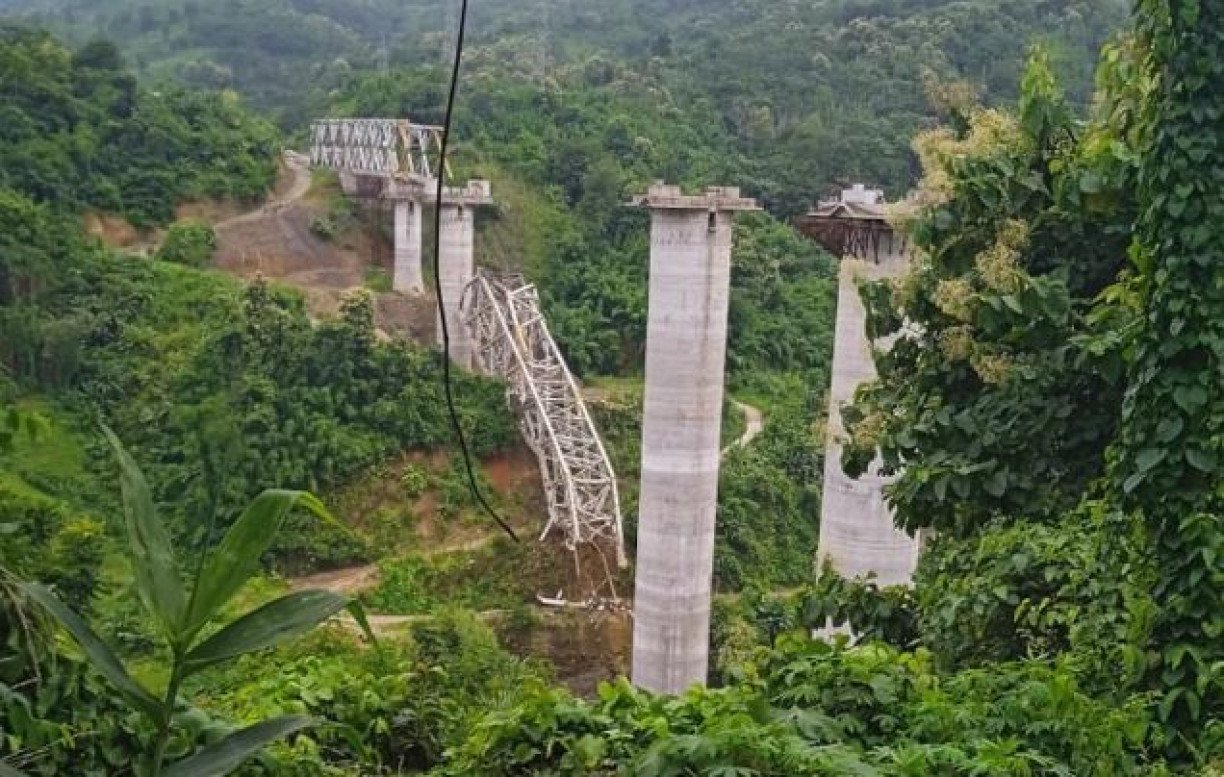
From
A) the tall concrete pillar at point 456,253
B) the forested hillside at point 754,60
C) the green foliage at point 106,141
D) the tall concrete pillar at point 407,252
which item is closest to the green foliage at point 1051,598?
the tall concrete pillar at point 456,253

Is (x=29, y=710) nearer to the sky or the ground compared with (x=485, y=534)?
nearer to the sky

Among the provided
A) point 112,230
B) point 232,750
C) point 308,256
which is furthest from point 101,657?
point 308,256

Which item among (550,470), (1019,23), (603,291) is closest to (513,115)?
(603,291)

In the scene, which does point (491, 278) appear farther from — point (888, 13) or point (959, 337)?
point (888, 13)

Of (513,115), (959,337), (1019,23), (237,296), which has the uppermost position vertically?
(1019,23)

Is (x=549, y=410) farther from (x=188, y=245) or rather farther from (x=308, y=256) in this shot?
(x=188, y=245)

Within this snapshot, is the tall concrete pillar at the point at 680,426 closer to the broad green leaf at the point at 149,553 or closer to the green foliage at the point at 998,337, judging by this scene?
the green foliage at the point at 998,337

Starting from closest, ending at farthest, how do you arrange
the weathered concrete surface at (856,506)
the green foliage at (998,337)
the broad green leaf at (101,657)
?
the broad green leaf at (101,657) → the green foliage at (998,337) → the weathered concrete surface at (856,506)
